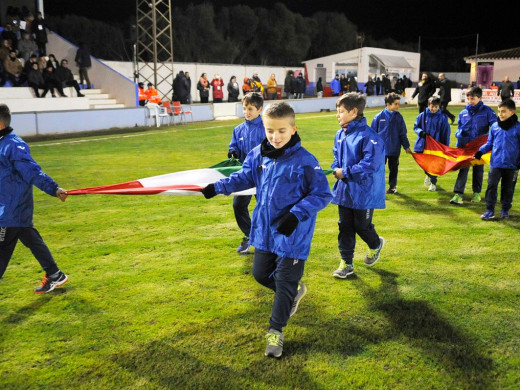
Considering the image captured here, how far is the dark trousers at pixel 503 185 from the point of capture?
7.64m

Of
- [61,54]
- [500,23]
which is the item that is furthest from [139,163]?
[500,23]

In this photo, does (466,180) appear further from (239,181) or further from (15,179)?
(15,179)

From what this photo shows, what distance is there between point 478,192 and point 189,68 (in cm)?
3030

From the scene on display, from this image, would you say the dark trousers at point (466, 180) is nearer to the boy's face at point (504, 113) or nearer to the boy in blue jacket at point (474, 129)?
the boy in blue jacket at point (474, 129)

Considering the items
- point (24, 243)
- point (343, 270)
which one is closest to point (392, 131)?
point (343, 270)

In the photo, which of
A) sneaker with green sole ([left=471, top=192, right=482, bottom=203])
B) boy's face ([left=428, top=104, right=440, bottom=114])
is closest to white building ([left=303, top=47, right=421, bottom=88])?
boy's face ([left=428, top=104, right=440, bottom=114])

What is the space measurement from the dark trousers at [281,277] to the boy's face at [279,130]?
2.84 feet

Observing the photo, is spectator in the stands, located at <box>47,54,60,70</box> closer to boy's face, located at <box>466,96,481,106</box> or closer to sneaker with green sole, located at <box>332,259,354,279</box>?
boy's face, located at <box>466,96,481,106</box>

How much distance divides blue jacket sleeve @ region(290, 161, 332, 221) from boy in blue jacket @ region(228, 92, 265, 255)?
2165 mm

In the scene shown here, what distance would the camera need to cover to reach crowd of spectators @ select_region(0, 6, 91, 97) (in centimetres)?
2175

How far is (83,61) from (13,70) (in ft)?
13.7

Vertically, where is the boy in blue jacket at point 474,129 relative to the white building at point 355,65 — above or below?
below

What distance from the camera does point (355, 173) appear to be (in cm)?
502

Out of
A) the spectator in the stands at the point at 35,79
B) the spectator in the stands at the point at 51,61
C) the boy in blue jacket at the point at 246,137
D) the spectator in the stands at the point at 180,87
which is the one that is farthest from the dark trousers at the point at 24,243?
the spectator in the stands at the point at 180,87
